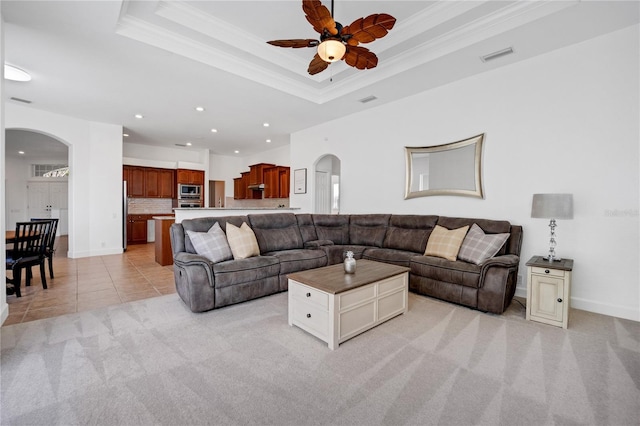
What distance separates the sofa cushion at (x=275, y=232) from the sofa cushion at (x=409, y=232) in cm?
147

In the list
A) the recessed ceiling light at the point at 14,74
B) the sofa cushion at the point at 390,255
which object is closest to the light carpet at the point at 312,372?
the sofa cushion at the point at 390,255

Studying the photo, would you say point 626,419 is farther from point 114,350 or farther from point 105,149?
point 105,149

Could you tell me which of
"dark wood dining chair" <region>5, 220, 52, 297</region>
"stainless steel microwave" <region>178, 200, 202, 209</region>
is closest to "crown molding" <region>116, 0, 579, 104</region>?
"dark wood dining chair" <region>5, 220, 52, 297</region>

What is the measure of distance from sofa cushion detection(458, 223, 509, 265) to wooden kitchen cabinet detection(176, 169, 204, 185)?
813 centimetres

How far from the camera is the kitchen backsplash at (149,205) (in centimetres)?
846

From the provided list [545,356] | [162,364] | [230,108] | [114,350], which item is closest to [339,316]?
[162,364]

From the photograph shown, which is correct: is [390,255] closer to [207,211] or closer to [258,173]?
[207,211]

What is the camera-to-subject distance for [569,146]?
128 inches

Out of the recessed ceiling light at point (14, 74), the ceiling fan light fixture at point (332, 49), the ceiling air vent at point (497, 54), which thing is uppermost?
the ceiling air vent at point (497, 54)

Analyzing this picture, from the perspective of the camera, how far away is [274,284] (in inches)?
140

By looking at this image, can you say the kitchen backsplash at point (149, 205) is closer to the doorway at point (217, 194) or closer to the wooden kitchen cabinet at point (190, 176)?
the wooden kitchen cabinet at point (190, 176)

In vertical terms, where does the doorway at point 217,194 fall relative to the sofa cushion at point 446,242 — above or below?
above

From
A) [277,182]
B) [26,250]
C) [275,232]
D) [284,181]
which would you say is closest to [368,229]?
[275,232]

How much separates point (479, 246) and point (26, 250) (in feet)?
18.3
